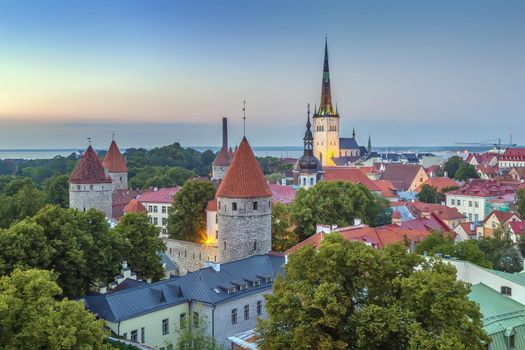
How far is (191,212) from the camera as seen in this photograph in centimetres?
4712

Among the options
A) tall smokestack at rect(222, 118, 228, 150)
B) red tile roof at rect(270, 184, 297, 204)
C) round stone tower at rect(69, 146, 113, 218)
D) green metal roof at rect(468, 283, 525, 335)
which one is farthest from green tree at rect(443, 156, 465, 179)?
green metal roof at rect(468, 283, 525, 335)

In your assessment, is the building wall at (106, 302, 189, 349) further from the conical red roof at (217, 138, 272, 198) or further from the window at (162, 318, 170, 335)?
the conical red roof at (217, 138, 272, 198)

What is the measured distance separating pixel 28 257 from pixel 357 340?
15615 mm

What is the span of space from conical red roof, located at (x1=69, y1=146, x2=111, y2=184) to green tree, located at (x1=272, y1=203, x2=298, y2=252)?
16.0 metres

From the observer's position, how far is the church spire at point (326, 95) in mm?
130625

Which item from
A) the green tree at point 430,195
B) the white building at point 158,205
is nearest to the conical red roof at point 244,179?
the white building at point 158,205

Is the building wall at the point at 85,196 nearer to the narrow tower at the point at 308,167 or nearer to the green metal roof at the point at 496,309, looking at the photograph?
the narrow tower at the point at 308,167

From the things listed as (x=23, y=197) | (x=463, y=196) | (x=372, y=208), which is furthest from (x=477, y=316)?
(x=463, y=196)

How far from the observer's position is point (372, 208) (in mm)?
51625

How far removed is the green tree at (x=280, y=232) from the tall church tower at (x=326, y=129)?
92698 mm

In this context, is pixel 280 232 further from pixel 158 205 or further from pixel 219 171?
pixel 219 171

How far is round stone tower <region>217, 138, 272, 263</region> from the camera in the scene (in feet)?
116

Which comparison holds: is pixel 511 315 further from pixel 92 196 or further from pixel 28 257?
pixel 92 196

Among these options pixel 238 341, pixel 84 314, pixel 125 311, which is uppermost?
pixel 84 314
